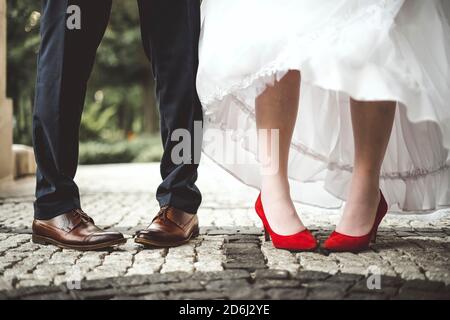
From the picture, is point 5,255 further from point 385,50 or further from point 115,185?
point 115,185

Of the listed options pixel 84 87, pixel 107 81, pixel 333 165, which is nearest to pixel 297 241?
pixel 333 165

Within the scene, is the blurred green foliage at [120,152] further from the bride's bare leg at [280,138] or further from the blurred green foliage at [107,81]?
the bride's bare leg at [280,138]

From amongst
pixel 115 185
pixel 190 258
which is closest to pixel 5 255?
pixel 190 258

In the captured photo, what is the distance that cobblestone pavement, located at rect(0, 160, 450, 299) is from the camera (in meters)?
1.53

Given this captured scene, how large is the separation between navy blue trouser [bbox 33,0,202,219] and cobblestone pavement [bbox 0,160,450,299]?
26cm

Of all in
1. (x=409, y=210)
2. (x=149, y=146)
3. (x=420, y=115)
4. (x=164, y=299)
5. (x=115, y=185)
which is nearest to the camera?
(x=164, y=299)

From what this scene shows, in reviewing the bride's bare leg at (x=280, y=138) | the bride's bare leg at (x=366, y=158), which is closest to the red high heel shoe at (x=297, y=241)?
the bride's bare leg at (x=280, y=138)

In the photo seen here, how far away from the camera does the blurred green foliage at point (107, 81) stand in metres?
9.07

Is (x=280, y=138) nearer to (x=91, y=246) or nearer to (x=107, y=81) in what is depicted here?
(x=91, y=246)

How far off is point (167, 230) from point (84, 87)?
0.70 m

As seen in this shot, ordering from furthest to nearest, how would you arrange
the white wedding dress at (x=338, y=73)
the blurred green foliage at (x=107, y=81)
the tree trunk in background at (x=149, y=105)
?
1. the tree trunk in background at (x=149, y=105)
2. the blurred green foliage at (x=107, y=81)
3. the white wedding dress at (x=338, y=73)

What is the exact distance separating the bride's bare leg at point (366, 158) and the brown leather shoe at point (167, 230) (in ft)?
2.13

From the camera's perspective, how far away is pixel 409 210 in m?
2.53

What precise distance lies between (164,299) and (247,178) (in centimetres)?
119
